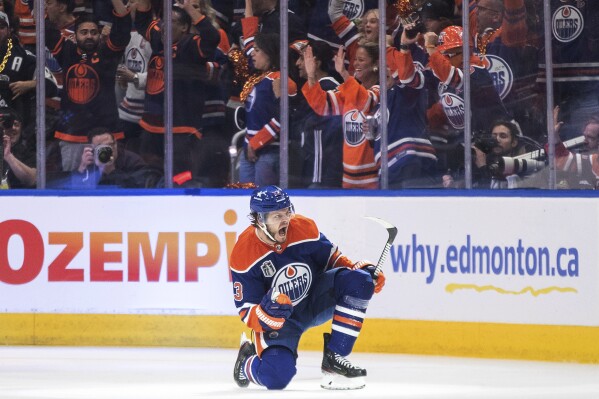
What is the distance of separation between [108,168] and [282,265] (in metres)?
2.71

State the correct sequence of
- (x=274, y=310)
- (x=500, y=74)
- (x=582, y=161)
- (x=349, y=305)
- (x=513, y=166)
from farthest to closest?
(x=500, y=74) < (x=513, y=166) < (x=582, y=161) < (x=349, y=305) < (x=274, y=310)

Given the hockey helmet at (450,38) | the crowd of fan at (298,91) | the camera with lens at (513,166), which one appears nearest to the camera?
the camera with lens at (513,166)

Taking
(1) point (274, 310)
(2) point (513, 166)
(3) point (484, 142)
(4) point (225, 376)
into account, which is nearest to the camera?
(1) point (274, 310)

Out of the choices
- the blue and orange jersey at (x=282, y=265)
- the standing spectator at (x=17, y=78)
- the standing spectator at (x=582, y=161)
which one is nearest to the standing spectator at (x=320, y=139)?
the standing spectator at (x=582, y=161)

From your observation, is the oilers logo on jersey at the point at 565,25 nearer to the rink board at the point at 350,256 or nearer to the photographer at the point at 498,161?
the photographer at the point at 498,161

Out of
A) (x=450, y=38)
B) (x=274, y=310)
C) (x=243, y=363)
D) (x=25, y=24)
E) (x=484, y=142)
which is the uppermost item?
(x=25, y=24)

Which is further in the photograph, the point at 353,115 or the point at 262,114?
the point at 262,114

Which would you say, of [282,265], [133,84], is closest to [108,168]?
[133,84]

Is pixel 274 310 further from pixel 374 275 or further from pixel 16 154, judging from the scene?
pixel 16 154

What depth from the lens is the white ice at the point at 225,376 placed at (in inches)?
210

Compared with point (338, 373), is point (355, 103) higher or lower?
higher

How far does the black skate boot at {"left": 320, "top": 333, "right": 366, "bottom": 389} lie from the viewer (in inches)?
214

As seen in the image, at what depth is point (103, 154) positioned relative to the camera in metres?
7.88

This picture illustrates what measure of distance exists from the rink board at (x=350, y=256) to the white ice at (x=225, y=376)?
0.57ft
